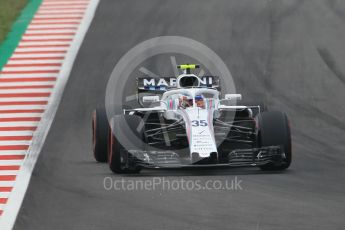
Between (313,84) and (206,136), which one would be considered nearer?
(206,136)

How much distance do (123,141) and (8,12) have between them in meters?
15.5

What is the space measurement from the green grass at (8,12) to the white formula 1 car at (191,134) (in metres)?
11.4

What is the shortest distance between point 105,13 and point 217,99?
13.1 metres

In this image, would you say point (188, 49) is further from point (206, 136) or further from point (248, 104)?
point (206, 136)

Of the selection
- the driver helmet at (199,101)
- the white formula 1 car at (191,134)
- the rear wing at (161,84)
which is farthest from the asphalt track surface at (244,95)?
the rear wing at (161,84)

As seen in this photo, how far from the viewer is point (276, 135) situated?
16141mm

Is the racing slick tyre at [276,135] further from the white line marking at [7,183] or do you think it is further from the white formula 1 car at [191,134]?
the white line marking at [7,183]

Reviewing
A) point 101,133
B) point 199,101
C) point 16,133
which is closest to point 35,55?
point 16,133

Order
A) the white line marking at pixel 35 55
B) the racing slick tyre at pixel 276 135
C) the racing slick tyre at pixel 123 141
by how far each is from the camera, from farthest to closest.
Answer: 1. the white line marking at pixel 35 55
2. the racing slick tyre at pixel 276 135
3. the racing slick tyre at pixel 123 141

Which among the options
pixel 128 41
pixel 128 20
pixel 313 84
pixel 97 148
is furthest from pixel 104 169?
pixel 128 20

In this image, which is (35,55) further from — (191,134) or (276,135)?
(276,135)

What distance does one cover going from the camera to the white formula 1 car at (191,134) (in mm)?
15656

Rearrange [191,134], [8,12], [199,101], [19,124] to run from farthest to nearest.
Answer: [8,12] < [19,124] < [199,101] < [191,134]

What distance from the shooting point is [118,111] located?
1762cm
